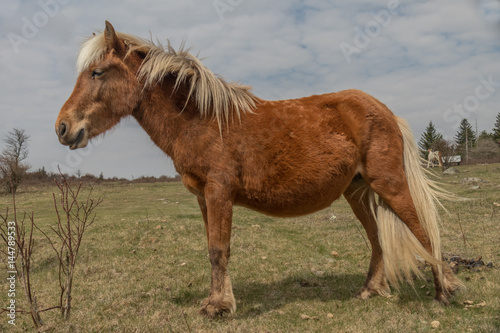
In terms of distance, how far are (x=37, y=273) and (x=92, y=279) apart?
4.42 feet

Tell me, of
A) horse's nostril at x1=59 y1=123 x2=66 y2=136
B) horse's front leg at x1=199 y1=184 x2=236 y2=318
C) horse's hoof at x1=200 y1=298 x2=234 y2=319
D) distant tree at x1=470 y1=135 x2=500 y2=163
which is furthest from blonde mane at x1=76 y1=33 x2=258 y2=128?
distant tree at x1=470 y1=135 x2=500 y2=163

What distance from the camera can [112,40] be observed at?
374cm

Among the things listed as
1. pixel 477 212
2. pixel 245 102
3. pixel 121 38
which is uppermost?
pixel 121 38

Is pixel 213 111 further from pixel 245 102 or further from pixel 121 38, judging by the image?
pixel 121 38

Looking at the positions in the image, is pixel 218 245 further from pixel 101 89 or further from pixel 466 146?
pixel 466 146

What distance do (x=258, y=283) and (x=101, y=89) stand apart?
3.65 metres

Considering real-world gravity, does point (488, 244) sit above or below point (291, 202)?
below

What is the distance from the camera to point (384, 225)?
4133 millimetres

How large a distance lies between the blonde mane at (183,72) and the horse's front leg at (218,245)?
94cm

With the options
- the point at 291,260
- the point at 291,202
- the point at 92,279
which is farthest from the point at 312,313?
the point at 92,279

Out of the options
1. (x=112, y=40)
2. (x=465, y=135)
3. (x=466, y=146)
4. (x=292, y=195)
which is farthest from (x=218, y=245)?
(x=465, y=135)

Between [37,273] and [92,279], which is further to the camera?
[37,273]

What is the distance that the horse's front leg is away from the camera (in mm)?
3650

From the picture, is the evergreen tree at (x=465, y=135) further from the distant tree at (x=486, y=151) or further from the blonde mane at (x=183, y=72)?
the blonde mane at (x=183, y=72)
